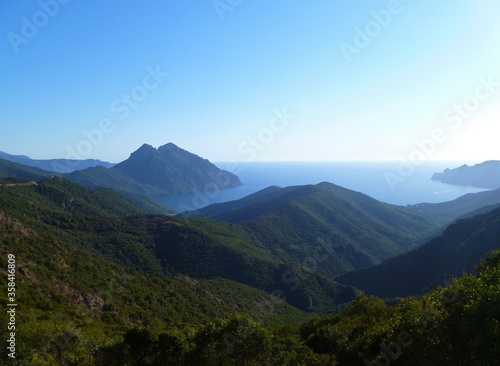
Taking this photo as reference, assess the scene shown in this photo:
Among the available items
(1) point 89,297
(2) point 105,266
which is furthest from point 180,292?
(1) point 89,297

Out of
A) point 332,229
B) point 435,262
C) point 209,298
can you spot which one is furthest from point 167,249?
point 332,229

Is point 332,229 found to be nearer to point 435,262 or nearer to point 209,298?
point 435,262

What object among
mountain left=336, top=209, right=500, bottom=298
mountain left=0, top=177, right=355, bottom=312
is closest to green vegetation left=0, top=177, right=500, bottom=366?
mountain left=0, top=177, right=355, bottom=312

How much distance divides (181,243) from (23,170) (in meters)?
174

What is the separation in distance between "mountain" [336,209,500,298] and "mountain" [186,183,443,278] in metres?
22.3

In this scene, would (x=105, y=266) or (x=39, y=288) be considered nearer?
(x=39, y=288)

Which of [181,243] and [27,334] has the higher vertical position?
[27,334]

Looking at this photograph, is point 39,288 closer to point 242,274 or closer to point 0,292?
point 0,292

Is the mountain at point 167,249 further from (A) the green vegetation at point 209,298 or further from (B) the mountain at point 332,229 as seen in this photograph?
(B) the mountain at point 332,229

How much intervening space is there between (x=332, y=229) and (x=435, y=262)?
59722mm

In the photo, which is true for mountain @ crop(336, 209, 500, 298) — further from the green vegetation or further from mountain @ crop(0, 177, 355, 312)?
mountain @ crop(0, 177, 355, 312)

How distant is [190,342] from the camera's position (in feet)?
61.3

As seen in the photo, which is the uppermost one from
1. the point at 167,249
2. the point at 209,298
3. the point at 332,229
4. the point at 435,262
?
the point at 332,229

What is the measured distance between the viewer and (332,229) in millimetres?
135625
